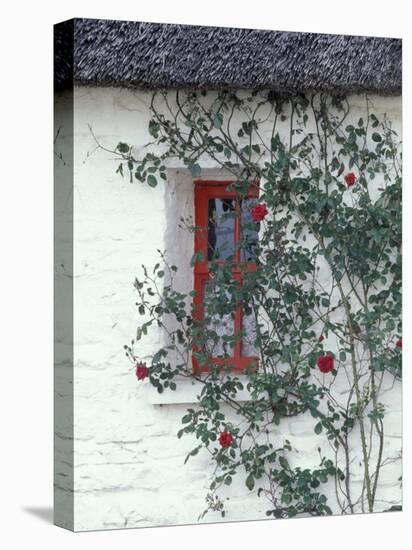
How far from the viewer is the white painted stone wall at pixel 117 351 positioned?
7223mm

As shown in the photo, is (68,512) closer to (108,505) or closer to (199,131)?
(108,505)

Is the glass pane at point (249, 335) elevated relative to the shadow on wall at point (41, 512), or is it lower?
elevated

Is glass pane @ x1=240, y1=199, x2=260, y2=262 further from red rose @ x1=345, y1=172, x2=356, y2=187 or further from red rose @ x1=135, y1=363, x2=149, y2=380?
red rose @ x1=135, y1=363, x2=149, y2=380

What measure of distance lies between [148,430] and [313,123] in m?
1.79

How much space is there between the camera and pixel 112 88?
733 cm

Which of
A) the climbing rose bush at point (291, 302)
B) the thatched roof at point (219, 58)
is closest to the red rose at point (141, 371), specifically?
the climbing rose bush at point (291, 302)

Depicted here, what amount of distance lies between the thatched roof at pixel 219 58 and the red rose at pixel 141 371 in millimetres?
1361

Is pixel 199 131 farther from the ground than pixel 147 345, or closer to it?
farther from the ground

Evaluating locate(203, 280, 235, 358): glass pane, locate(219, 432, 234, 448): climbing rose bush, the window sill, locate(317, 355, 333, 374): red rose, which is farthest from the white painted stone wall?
locate(317, 355, 333, 374): red rose

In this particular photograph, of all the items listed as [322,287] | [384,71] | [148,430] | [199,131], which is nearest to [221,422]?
[148,430]

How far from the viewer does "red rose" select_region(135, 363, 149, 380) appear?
737 centimetres

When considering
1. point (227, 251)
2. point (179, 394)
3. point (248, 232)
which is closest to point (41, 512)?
point (179, 394)

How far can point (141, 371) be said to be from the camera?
7.38 m

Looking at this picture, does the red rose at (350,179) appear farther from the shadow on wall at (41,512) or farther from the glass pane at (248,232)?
the shadow on wall at (41,512)
